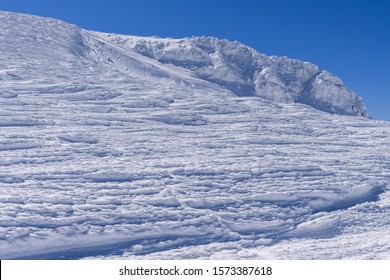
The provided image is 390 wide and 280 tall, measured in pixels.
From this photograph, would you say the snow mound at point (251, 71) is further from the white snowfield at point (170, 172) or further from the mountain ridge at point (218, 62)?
the white snowfield at point (170, 172)

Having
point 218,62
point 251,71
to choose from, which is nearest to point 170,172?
point 218,62

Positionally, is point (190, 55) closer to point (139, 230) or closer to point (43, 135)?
point (43, 135)

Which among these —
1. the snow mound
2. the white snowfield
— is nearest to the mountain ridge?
the snow mound

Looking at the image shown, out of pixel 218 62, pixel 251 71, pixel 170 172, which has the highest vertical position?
pixel 218 62

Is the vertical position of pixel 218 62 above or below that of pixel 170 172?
above

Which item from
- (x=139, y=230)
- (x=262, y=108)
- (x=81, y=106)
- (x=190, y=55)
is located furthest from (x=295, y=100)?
(x=139, y=230)

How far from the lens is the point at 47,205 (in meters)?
6.29

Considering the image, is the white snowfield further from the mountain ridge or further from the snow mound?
the snow mound

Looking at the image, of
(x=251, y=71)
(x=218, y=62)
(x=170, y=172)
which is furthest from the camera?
(x=251, y=71)

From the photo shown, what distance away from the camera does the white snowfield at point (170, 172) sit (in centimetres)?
583

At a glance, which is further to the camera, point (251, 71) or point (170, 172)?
point (251, 71)

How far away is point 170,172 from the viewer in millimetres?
7812

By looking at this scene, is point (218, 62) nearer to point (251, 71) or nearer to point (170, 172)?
point (251, 71)

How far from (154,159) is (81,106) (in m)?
3.87
